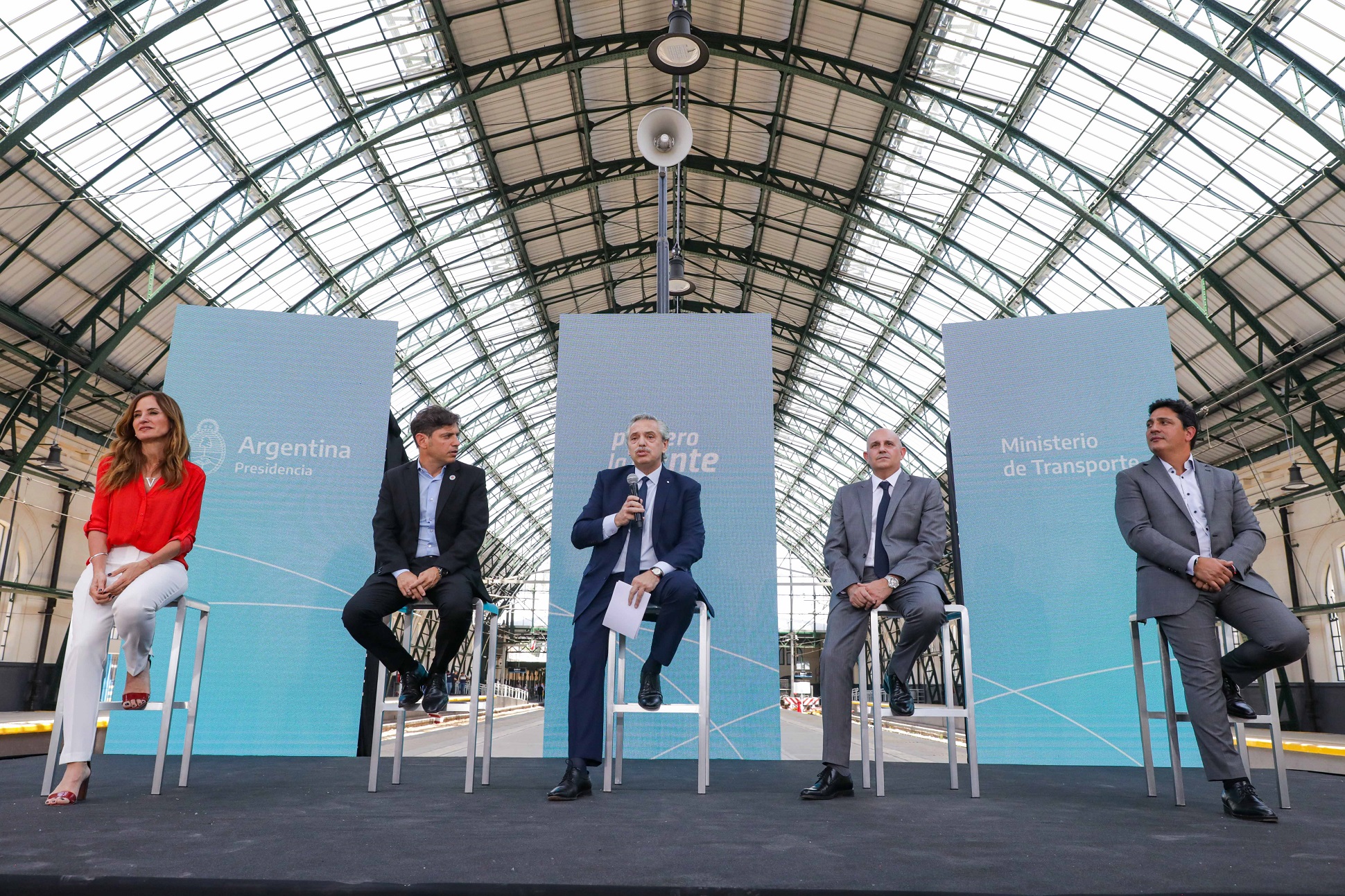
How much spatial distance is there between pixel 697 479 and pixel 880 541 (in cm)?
170

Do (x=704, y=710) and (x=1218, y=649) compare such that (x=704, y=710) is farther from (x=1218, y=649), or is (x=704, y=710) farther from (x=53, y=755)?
(x=53, y=755)

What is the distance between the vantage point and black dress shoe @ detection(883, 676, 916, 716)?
320cm

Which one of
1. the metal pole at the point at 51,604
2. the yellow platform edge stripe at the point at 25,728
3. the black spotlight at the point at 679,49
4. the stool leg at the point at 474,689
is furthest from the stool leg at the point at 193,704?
the metal pole at the point at 51,604

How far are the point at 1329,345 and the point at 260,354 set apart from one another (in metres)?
15.0

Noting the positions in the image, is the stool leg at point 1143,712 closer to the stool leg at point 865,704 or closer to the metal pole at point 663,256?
the stool leg at point 865,704

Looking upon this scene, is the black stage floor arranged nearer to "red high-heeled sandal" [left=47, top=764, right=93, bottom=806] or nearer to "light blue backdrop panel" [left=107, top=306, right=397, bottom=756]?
"red high-heeled sandal" [left=47, top=764, right=93, bottom=806]

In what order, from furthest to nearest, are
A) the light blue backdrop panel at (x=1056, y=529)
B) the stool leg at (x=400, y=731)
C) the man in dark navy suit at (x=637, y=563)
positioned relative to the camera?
the light blue backdrop panel at (x=1056, y=529), the man in dark navy suit at (x=637, y=563), the stool leg at (x=400, y=731)

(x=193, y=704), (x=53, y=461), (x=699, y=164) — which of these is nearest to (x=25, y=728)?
(x=53, y=461)

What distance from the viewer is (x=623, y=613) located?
3.24 m

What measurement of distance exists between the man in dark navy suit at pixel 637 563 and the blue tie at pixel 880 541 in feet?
2.36

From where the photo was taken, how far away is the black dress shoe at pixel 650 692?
3195 mm

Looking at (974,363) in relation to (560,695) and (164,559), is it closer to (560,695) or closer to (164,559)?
(560,695)

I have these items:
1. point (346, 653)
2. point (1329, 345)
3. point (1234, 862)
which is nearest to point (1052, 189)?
point (1329, 345)

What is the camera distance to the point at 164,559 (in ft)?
9.93
